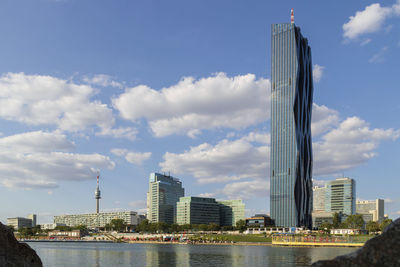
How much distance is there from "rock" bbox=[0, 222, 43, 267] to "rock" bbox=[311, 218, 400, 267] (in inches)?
415

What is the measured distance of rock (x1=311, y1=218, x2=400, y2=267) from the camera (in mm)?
8992

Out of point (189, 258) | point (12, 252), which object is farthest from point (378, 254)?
point (189, 258)

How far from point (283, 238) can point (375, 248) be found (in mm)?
158055

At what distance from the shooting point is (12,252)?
1441 centimetres

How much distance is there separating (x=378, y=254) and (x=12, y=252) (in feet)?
39.4

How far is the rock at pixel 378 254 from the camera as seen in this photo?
899cm

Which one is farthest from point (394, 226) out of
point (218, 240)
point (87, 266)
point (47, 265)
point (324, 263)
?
point (218, 240)

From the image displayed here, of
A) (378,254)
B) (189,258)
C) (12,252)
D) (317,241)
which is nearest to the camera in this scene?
(378,254)

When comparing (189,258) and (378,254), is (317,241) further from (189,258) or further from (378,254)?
(378,254)

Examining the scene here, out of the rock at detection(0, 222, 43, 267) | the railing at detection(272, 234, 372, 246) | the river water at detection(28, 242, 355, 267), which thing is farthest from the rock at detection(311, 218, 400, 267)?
the railing at detection(272, 234, 372, 246)

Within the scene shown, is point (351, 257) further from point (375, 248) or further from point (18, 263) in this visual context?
point (18, 263)

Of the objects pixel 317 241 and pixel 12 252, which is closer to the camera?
pixel 12 252

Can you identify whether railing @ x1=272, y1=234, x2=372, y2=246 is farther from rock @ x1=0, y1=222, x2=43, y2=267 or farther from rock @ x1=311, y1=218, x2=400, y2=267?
rock @ x1=311, y1=218, x2=400, y2=267

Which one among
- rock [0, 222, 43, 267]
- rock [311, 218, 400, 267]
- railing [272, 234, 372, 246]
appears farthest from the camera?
railing [272, 234, 372, 246]
